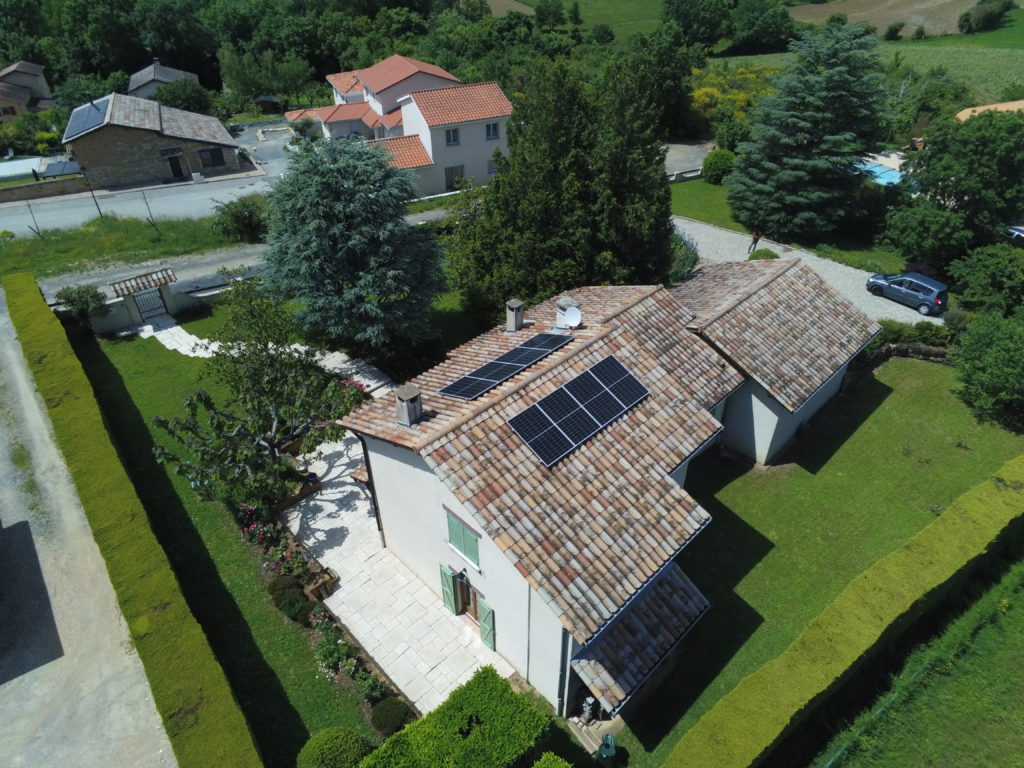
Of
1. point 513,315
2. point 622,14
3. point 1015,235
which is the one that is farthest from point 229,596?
point 622,14

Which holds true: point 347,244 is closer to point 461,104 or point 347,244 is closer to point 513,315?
point 513,315

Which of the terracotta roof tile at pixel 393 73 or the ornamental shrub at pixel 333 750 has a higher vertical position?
the terracotta roof tile at pixel 393 73

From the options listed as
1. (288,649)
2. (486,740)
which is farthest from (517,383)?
(288,649)

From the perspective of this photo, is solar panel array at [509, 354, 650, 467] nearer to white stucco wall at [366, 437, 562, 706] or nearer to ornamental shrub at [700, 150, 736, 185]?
white stucco wall at [366, 437, 562, 706]

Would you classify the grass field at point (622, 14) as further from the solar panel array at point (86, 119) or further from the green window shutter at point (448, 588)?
the green window shutter at point (448, 588)

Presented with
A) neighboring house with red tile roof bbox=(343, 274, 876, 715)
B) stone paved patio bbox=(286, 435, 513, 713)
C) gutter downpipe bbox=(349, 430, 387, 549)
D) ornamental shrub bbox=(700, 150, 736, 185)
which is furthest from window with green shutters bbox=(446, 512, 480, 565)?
ornamental shrub bbox=(700, 150, 736, 185)

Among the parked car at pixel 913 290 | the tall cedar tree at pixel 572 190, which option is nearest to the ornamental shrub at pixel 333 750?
the tall cedar tree at pixel 572 190
